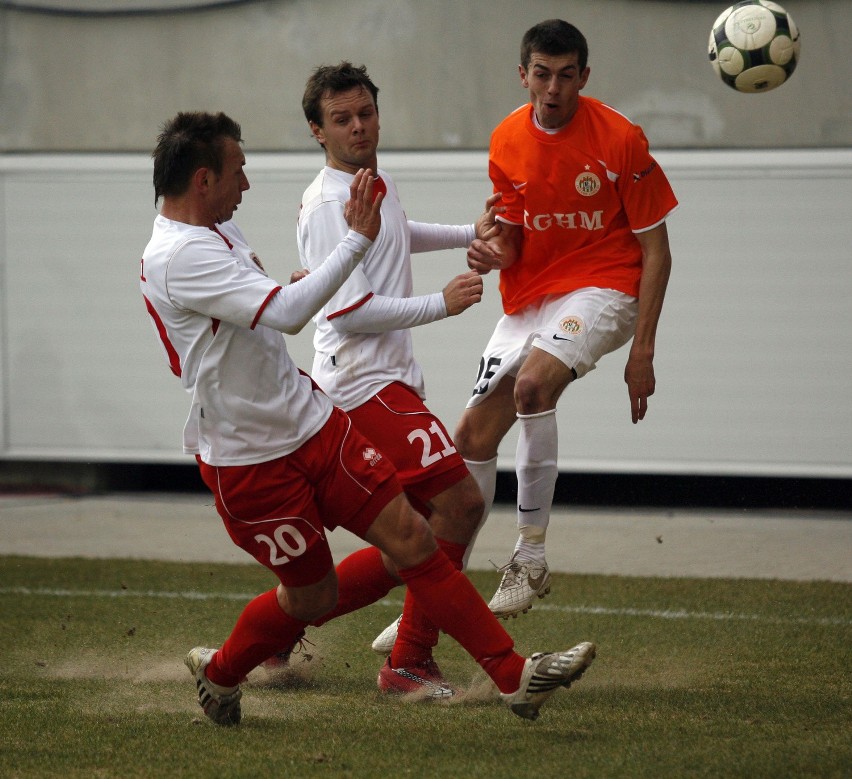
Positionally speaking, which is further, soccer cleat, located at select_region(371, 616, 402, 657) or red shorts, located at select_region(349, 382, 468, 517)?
soccer cleat, located at select_region(371, 616, 402, 657)

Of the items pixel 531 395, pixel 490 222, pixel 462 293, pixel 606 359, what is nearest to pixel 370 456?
pixel 462 293

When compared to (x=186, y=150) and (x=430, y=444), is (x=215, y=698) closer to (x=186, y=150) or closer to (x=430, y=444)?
(x=430, y=444)

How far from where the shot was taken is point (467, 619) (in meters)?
4.16

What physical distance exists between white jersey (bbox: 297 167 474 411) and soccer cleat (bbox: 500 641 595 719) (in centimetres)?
124

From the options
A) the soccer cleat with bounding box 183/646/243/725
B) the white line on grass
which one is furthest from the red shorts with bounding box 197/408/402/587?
the white line on grass

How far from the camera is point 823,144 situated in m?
9.70

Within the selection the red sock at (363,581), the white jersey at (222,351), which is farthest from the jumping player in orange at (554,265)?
the white jersey at (222,351)

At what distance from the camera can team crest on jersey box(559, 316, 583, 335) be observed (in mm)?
5168

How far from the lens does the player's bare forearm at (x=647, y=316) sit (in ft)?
16.8

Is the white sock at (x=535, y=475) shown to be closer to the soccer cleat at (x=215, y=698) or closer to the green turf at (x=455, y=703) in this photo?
the green turf at (x=455, y=703)

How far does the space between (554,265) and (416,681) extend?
70.7 inches

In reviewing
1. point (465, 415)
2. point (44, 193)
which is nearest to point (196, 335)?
point (465, 415)

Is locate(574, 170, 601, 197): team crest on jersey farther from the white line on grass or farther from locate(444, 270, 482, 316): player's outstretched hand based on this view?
the white line on grass

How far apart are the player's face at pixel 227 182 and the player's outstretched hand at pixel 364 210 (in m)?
0.34
